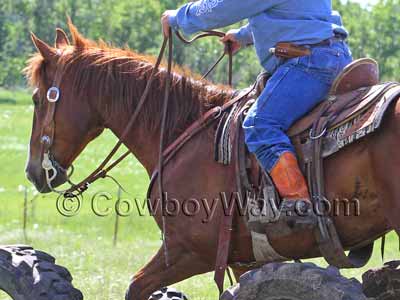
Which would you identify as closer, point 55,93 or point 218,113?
point 218,113

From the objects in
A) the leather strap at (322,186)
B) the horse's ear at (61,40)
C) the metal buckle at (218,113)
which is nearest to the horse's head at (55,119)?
the horse's ear at (61,40)

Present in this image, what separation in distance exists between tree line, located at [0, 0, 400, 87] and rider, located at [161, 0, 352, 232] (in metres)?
63.1

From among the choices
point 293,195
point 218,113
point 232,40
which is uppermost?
point 232,40

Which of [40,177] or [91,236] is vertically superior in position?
[40,177]

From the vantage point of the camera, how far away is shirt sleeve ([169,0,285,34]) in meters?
6.50

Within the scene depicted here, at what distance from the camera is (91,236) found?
17922 millimetres

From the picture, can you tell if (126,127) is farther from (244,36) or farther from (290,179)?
(290,179)

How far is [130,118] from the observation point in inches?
293

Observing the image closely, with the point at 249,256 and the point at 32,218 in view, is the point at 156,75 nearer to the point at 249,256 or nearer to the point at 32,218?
the point at 249,256

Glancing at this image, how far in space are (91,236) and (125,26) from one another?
6465cm

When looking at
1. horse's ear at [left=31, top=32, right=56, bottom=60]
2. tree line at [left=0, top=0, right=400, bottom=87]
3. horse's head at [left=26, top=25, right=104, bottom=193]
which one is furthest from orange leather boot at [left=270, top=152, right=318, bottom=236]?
tree line at [left=0, top=0, right=400, bottom=87]

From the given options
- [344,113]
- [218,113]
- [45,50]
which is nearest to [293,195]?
[344,113]

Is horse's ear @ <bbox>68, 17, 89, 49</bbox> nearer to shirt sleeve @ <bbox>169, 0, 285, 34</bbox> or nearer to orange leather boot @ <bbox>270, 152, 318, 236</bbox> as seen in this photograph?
shirt sleeve @ <bbox>169, 0, 285, 34</bbox>

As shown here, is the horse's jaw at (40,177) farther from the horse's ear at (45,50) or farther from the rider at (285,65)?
the rider at (285,65)
